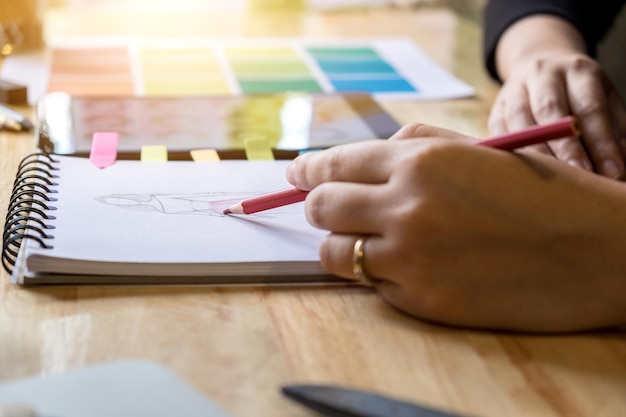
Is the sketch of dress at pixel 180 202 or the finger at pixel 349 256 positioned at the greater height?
the finger at pixel 349 256

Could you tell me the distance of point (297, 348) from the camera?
56cm

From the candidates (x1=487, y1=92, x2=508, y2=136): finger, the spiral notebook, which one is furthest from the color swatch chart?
the spiral notebook

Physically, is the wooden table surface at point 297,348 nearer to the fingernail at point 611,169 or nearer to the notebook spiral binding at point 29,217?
the notebook spiral binding at point 29,217

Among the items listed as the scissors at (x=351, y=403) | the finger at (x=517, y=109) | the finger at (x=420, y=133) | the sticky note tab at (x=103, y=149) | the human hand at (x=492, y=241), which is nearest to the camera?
the scissors at (x=351, y=403)

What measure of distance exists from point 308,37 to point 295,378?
1031 mm

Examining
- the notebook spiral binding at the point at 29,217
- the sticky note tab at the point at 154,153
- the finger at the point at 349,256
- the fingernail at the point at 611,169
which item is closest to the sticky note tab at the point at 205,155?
the sticky note tab at the point at 154,153

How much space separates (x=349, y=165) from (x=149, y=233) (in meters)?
0.16

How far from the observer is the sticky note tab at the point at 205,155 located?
0.84 meters

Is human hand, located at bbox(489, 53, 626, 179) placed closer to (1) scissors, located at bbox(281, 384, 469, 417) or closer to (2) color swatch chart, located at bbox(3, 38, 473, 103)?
(2) color swatch chart, located at bbox(3, 38, 473, 103)

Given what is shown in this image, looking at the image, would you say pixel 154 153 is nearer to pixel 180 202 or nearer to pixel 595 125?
pixel 180 202

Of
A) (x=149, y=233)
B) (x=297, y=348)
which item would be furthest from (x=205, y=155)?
(x=297, y=348)

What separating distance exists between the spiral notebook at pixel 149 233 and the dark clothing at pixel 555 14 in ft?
1.91

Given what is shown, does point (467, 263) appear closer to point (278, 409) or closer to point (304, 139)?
point (278, 409)

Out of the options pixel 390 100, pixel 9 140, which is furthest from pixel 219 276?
pixel 390 100
